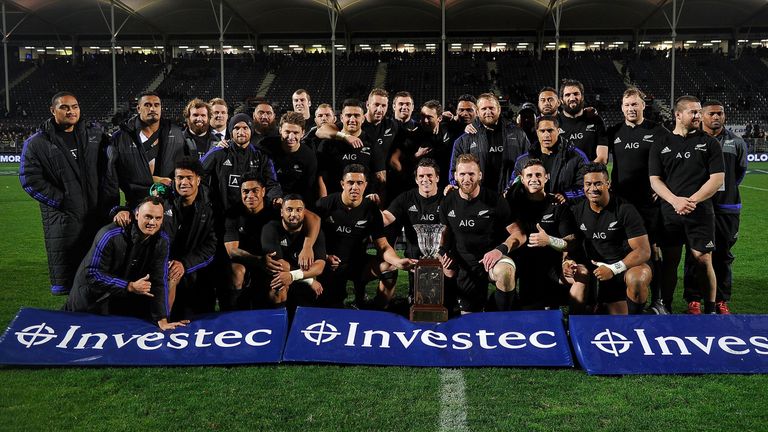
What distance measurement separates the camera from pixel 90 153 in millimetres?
6305

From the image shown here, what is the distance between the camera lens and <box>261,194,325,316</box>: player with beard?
5.42 m

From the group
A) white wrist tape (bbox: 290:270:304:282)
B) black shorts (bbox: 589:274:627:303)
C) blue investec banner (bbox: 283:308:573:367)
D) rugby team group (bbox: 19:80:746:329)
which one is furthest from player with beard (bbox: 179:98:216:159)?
black shorts (bbox: 589:274:627:303)

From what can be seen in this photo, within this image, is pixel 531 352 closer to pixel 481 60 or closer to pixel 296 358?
pixel 296 358

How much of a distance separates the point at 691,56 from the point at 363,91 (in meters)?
20.1

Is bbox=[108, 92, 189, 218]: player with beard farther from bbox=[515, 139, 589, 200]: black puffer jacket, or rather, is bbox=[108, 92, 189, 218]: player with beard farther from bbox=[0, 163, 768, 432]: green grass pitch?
bbox=[515, 139, 589, 200]: black puffer jacket

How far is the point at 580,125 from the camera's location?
650 cm

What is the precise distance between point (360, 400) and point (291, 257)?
1.95 meters

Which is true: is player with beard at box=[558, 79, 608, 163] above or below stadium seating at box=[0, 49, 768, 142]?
below

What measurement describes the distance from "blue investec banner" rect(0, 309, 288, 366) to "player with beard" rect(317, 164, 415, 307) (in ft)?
2.81

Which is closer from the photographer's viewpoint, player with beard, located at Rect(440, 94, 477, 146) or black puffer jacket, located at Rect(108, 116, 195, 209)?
black puffer jacket, located at Rect(108, 116, 195, 209)

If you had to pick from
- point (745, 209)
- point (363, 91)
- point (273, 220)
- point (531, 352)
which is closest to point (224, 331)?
point (273, 220)

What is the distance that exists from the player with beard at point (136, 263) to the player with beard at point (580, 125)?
12.2 ft

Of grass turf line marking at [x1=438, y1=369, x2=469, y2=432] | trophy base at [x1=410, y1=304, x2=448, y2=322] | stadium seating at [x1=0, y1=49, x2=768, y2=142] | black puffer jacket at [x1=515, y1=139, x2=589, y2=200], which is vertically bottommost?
grass turf line marking at [x1=438, y1=369, x2=469, y2=432]

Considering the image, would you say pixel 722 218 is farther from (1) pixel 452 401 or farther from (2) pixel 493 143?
(1) pixel 452 401
